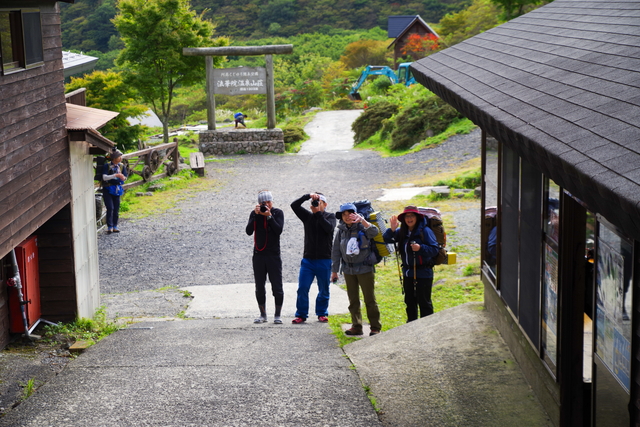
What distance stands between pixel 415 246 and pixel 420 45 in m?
40.0

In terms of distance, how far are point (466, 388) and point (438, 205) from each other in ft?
31.9

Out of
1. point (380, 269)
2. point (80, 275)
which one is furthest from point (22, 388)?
→ point (380, 269)

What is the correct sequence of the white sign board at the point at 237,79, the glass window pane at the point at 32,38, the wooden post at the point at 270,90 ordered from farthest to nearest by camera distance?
1. the wooden post at the point at 270,90
2. the white sign board at the point at 237,79
3. the glass window pane at the point at 32,38

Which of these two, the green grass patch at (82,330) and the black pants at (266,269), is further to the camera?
the black pants at (266,269)

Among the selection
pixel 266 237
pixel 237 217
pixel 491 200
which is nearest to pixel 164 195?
pixel 237 217

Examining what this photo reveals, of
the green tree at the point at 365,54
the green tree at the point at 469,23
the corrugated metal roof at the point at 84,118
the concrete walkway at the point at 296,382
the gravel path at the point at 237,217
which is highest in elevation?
the green tree at the point at 469,23

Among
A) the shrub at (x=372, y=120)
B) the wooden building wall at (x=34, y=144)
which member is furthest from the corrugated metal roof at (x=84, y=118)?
the shrub at (x=372, y=120)

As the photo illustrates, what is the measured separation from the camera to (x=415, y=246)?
732cm

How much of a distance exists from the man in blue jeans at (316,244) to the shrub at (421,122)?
51.6 ft

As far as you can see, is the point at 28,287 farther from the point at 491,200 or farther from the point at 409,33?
the point at 409,33

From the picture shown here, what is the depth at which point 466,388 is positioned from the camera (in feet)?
18.3

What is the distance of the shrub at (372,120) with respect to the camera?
2677 cm

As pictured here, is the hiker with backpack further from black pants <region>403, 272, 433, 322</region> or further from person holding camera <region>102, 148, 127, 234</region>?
person holding camera <region>102, 148, 127, 234</region>

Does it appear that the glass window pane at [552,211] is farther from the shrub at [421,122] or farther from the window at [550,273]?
the shrub at [421,122]
